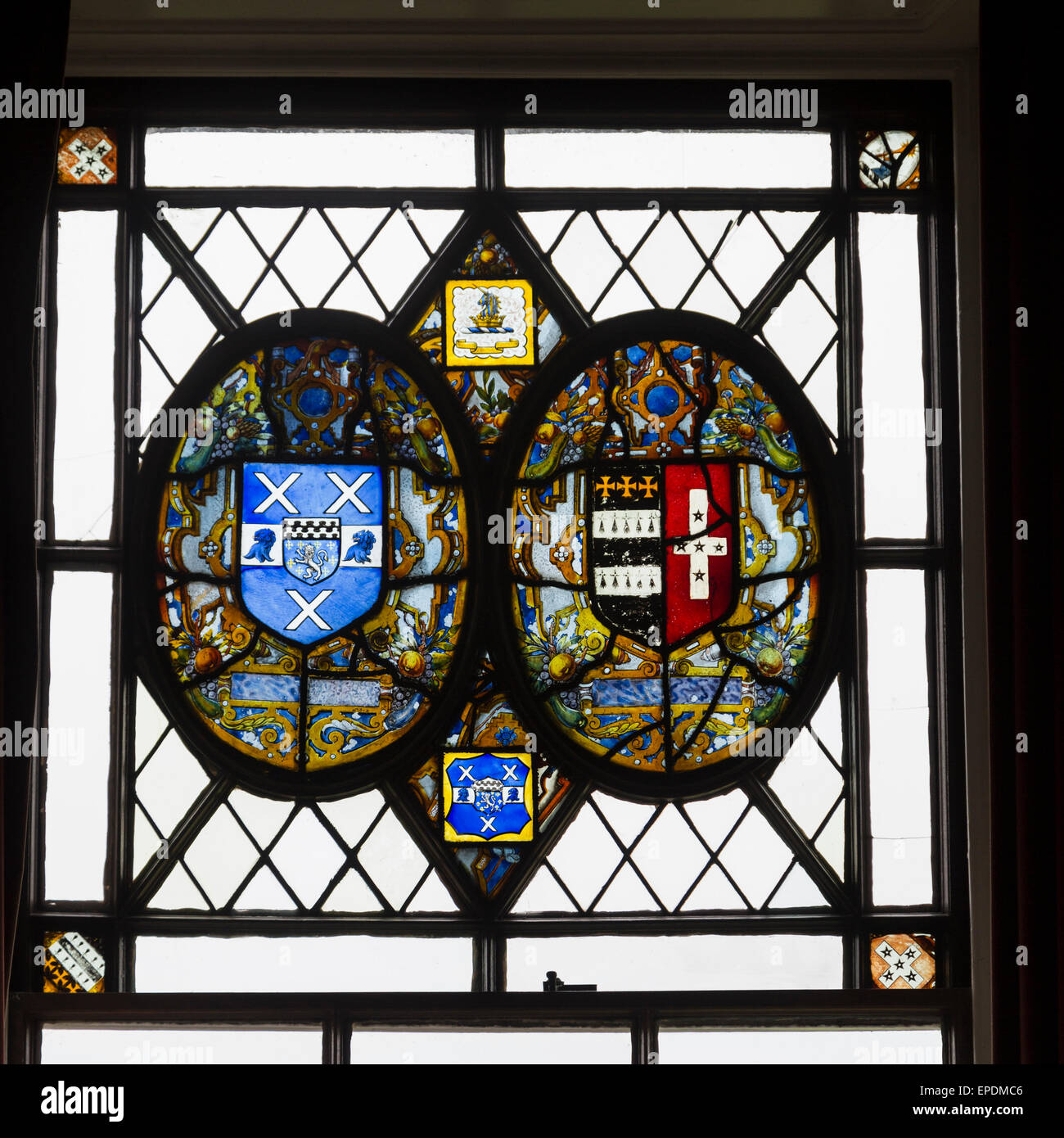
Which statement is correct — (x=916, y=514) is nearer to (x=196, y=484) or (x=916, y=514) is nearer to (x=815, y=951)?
(x=815, y=951)

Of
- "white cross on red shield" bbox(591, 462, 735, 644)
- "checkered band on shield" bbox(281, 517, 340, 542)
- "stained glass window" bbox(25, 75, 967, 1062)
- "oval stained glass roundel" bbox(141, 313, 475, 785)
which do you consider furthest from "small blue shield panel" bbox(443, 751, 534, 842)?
"checkered band on shield" bbox(281, 517, 340, 542)

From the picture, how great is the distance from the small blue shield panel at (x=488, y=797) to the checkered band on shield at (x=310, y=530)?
23.6 inches

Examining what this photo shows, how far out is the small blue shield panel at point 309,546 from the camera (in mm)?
2547

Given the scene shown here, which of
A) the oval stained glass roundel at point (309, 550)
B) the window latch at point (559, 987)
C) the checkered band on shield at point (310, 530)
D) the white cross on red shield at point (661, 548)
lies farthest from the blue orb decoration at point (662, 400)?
the window latch at point (559, 987)

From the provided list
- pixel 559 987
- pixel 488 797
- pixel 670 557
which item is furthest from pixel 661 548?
pixel 559 987

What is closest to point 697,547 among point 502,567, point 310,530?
point 502,567

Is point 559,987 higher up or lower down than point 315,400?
lower down

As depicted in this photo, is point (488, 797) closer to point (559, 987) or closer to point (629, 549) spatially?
point (559, 987)

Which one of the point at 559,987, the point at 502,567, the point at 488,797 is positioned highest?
the point at 502,567

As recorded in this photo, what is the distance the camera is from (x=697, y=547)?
8.50ft

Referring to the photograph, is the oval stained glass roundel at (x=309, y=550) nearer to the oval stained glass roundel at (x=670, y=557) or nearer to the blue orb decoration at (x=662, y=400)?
the oval stained glass roundel at (x=670, y=557)

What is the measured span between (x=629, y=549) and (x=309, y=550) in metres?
0.77

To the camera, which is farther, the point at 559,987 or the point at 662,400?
the point at 662,400

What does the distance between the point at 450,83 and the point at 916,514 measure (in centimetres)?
156
